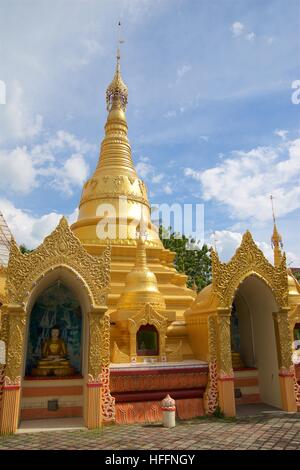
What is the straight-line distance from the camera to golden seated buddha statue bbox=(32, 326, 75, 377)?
9852 mm

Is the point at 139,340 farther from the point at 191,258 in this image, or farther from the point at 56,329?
the point at 191,258

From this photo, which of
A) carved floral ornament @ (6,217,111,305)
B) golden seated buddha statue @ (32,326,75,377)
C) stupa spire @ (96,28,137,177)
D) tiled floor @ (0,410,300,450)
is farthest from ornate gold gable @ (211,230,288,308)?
stupa spire @ (96,28,137,177)

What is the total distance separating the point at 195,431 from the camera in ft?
26.2

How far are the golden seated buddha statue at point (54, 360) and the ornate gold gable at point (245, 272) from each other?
4.57 metres

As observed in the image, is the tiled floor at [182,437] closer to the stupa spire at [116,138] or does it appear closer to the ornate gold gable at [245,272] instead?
the ornate gold gable at [245,272]

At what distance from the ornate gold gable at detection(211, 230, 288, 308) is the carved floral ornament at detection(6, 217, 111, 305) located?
10.1 feet

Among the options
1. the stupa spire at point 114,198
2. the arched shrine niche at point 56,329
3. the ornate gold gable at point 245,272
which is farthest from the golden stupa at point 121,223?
the ornate gold gable at point 245,272

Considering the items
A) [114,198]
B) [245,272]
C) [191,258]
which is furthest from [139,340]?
[191,258]

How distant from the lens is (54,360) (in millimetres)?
10078

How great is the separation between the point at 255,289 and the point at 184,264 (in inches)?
820

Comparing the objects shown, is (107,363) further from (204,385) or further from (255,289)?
(255,289)

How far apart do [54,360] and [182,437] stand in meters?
4.25

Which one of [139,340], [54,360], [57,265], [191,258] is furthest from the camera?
[191,258]
